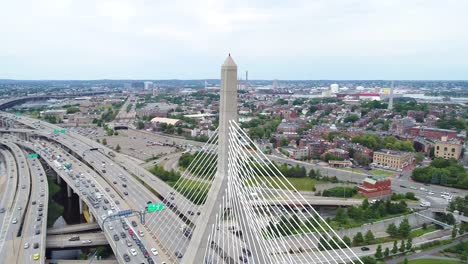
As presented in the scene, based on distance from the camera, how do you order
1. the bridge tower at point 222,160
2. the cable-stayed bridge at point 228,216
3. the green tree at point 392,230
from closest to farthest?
1. the cable-stayed bridge at point 228,216
2. the bridge tower at point 222,160
3. the green tree at point 392,230

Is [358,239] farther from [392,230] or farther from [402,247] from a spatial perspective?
[392,230]

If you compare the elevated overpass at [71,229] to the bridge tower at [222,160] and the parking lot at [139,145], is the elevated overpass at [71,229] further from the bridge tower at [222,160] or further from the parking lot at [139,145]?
the parking lot at [139,145]

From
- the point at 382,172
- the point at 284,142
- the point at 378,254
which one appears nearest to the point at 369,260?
the point at 378,254

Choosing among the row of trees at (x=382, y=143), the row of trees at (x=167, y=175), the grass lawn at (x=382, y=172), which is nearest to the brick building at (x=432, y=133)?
the row of trees at (x=382, y=143)

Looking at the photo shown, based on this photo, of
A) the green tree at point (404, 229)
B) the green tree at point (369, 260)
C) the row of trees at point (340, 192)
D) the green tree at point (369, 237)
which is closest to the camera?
the green tree at point (369, 260)

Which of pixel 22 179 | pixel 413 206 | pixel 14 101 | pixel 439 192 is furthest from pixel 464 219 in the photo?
pixel 14 101

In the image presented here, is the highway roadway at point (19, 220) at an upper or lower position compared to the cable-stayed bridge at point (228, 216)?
lower

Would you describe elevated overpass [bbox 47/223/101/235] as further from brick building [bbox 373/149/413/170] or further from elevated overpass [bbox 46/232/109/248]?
brick building [bbox 373/149/413/170]

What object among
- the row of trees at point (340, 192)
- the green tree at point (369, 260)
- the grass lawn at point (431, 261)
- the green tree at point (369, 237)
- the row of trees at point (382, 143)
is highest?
the row of trees at point (382, 143)

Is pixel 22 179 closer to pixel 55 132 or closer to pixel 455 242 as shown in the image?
pixel 55 132
